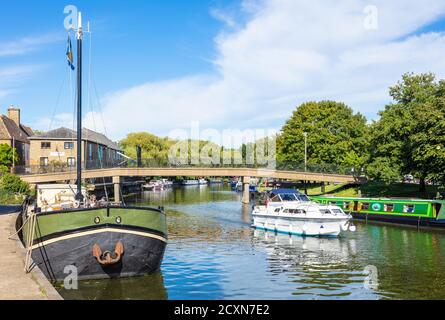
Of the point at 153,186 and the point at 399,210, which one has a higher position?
the point at 153,186

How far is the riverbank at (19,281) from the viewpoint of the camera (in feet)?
44.5

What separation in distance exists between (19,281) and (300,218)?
2925 centimetres

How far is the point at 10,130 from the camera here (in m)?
94.4

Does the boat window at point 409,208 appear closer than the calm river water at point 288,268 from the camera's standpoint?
No

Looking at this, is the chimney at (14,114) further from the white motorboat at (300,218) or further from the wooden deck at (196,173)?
the white motorboat at (300,218)

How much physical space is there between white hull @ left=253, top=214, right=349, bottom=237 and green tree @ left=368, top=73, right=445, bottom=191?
57.4 ft

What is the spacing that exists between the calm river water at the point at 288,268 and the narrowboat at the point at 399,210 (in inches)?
70.5

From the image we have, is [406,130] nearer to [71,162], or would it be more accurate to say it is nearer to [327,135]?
[327,135]

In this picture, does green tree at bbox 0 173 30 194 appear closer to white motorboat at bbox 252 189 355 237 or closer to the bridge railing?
the bridge railing

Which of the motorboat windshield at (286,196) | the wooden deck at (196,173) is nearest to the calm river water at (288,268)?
the motorboat windshield at (286,196)

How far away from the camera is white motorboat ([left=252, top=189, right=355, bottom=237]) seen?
40.3 meters

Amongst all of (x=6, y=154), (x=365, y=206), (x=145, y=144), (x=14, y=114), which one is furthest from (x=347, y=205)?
(x=145, y=144)

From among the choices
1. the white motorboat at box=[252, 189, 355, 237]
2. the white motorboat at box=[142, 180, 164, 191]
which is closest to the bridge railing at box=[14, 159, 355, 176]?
the white motorboat at box=[252, 189, 355, 237]

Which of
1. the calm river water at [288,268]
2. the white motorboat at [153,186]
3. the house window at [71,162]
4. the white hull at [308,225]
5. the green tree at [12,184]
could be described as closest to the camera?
the calm river water at [288,268]
